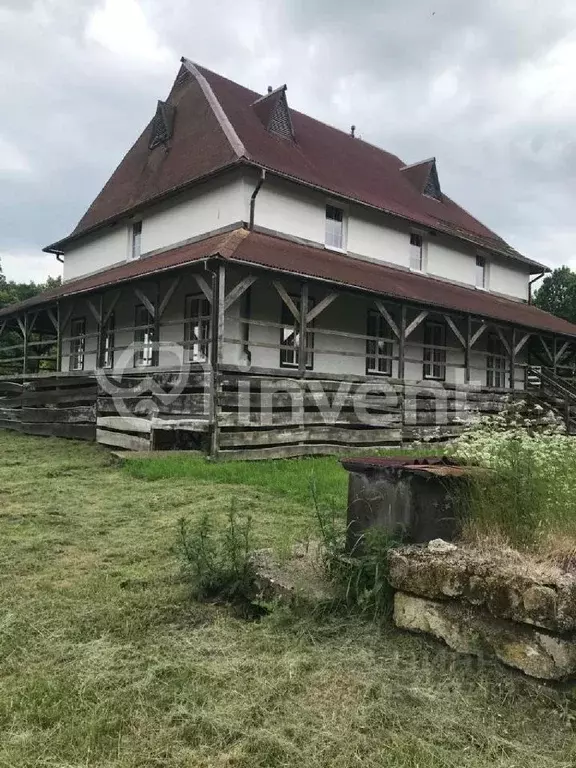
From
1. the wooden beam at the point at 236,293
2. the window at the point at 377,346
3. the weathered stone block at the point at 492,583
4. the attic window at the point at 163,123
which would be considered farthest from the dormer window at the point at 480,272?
the weathered stone block at the point at 492,583

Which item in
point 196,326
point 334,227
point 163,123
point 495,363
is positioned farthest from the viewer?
point 495,363

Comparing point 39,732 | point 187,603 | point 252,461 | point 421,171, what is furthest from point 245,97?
point 39,732

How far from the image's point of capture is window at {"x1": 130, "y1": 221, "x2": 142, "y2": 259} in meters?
17.8

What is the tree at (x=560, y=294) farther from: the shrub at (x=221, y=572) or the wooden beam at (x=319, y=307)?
the shrub at (x=221, y=572)

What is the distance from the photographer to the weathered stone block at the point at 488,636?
2.53 meters

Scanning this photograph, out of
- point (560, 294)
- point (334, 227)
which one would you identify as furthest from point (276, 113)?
point (560, 294)

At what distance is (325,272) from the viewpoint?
13.2 m

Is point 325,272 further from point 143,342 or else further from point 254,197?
point 143,342

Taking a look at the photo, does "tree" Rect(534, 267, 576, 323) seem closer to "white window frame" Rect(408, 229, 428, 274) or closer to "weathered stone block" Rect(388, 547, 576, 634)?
"white window frame" Rect(408, 229, 428, 274)

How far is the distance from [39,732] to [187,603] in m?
1.43

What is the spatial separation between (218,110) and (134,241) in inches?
176

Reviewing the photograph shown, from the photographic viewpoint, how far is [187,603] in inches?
145

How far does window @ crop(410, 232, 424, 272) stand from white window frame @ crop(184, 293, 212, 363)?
710 cm

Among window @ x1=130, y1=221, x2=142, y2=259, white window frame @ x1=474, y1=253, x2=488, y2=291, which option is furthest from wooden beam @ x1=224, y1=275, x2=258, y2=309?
white window frame @ x1=474, y1=253, x2=488, y2=291
